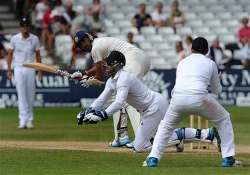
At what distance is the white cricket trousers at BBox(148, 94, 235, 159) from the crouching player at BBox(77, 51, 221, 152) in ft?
2.63

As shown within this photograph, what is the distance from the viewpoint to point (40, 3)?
1109 inches

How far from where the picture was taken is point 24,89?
18.8m

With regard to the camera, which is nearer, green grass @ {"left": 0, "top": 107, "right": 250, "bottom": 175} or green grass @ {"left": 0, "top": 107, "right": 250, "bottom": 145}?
green grass @ {"left": 0, "top": 107, "right": 250, "bottom": 175}

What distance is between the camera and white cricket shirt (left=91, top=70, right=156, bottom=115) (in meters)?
12.3

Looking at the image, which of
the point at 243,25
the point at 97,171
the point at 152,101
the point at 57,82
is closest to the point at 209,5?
the point at 243,25

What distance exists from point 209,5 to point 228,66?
14.8 feet

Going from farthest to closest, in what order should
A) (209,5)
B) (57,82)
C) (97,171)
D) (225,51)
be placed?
(209,5)
(225,51)
(57,82)
(97,171)

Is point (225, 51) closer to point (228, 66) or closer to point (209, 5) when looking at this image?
point (228, 66)

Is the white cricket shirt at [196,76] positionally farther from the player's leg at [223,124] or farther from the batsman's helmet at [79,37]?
the batsman's helmet at [79,37]

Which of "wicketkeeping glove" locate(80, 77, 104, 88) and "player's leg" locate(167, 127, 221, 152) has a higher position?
"wicketkeeping glove" locate(80, 77, 104, 88)

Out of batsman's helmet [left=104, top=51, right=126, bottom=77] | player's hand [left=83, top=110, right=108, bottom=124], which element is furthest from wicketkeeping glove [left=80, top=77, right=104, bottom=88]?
player's hand [left=83, top=110, right=108, bottom=124]

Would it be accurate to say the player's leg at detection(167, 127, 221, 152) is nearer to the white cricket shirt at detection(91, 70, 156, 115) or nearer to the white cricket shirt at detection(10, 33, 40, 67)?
the white cricket shirt at detection(91, 70, 156, 115)

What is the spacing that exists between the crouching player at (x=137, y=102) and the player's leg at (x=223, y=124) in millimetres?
1235

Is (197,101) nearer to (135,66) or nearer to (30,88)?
(135,66)
